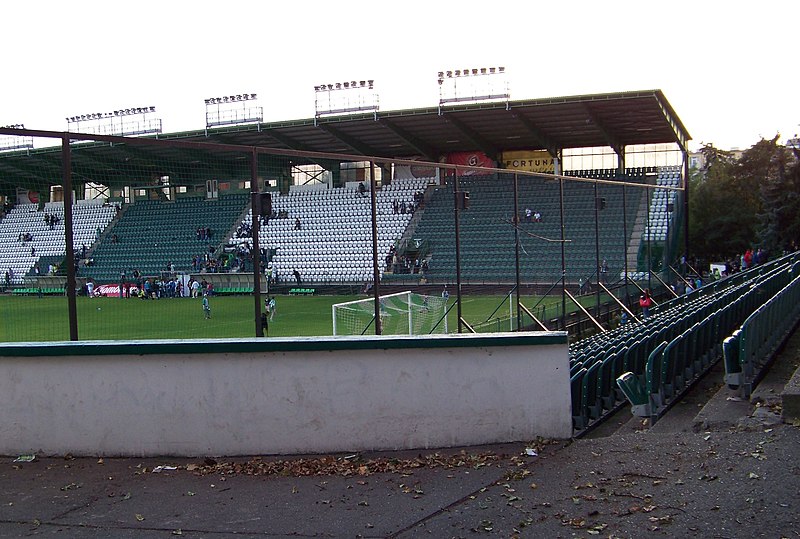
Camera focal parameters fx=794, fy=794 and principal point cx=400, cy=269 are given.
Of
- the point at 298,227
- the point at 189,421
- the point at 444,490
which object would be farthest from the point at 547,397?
the point at 298,227

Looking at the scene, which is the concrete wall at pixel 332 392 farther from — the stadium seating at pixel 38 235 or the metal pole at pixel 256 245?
the stadium seating at pixel 38 235

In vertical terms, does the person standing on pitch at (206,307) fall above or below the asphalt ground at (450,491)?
above

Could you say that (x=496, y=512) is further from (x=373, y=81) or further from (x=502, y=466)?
(x=373, y=81)

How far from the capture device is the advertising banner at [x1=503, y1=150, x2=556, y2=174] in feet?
154

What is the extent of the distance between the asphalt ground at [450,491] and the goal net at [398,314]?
1210cm

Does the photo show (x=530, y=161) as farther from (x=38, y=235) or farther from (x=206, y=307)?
(x=38, y=235)

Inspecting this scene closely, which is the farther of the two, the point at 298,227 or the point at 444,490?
the point at 298,227

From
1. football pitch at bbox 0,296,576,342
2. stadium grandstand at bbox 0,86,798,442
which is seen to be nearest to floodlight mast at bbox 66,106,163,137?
stadium grandstand at bbox 0,86,798,442

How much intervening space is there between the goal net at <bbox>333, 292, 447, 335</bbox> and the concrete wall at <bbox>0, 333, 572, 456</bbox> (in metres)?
11.7

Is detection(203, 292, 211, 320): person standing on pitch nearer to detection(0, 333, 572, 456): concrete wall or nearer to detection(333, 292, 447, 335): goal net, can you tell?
detection(333, 292, 447, 335): goal net

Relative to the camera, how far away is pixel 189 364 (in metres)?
7.07

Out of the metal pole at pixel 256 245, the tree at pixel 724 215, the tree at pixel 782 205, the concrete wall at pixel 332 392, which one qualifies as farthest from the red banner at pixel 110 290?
the tree at pixel 724 215

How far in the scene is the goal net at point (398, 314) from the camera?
764 inches

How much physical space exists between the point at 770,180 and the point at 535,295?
21.8 metres
